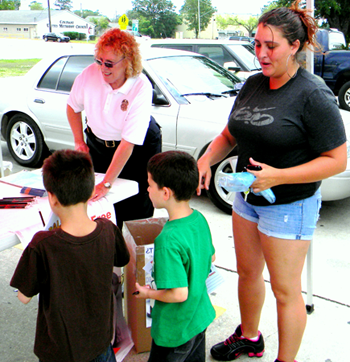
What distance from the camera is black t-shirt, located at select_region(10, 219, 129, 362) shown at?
1656 millimetres

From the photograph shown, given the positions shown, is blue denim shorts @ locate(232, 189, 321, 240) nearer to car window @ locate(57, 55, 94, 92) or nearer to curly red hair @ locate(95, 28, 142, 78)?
curly red hair @ locate(95, 28, 142, 78)

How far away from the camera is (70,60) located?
565 centimetres

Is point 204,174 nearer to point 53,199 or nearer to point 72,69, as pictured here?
point 53,199

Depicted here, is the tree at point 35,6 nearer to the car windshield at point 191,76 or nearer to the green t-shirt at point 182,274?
the car windshield at point 191,76

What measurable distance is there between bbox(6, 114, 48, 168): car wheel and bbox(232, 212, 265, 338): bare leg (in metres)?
4.19

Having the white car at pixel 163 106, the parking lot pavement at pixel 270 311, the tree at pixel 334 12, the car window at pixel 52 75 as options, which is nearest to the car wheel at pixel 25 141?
the white car at pixel 163 106

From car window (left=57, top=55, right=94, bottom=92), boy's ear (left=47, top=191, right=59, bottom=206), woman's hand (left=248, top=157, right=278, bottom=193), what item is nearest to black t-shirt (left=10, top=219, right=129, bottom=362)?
boy's ear (left=47, top=191, right=59, bottom=206)

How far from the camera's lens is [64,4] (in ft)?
433

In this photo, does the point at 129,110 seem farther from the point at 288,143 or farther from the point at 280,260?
the point at 280,260

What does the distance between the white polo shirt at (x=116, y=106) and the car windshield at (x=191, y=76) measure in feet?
7.17

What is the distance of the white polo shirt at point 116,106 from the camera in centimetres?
256

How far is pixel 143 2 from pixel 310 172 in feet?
317

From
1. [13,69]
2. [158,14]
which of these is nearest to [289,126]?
[13,69]

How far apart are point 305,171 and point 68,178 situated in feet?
3.22
